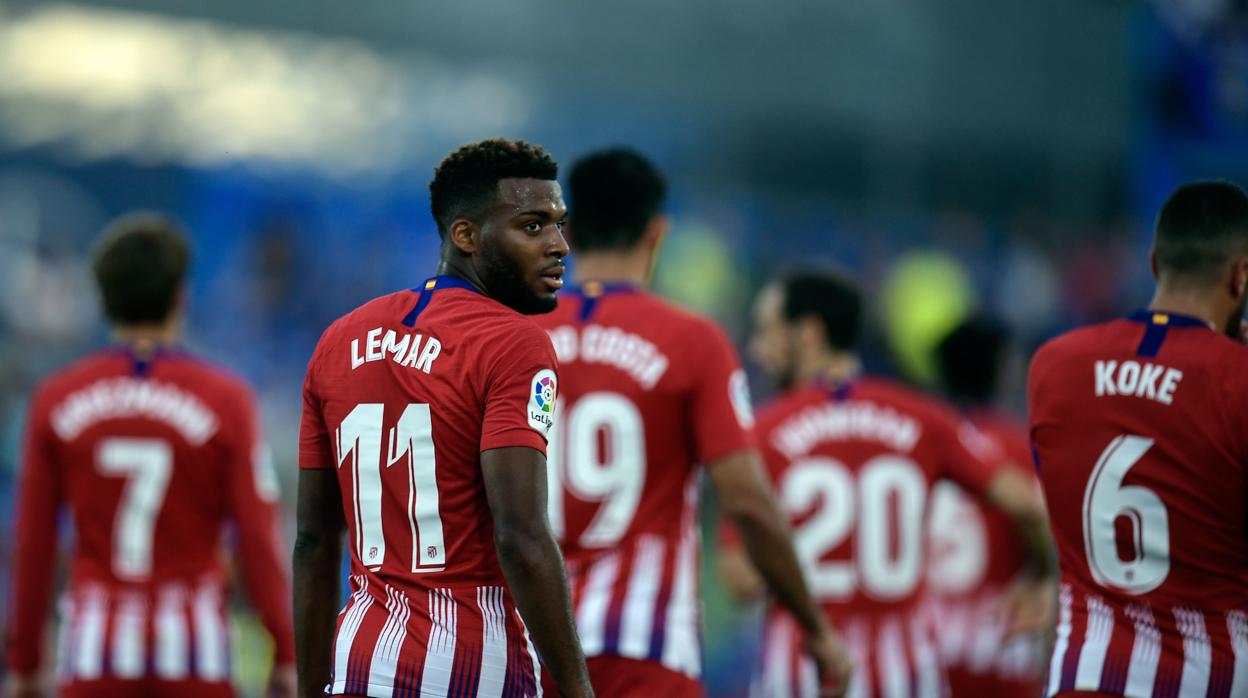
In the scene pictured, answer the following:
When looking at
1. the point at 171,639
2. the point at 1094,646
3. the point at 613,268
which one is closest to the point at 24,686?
the point at 171,639

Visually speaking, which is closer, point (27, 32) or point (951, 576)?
point (951, 576)

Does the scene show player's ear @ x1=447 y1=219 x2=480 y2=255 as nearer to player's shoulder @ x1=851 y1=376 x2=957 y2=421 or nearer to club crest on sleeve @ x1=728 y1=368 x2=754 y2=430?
club crest on sleeve @ x1=728 y1=368 x2=754 y2=430

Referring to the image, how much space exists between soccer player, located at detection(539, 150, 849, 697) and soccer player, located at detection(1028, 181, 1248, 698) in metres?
0.98

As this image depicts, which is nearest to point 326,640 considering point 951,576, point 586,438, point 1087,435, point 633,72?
point 586,438

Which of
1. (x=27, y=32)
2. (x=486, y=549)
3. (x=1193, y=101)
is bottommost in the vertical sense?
(x=486, y=549)

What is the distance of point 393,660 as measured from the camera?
381cm

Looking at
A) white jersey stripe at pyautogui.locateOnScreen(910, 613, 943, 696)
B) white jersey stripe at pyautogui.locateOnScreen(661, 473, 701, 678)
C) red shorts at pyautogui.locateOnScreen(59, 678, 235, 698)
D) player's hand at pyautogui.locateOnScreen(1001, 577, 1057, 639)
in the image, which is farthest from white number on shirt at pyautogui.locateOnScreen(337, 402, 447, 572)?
player's hand at pyautogui.locateOnScreen(1001, 577, 1057, 639)

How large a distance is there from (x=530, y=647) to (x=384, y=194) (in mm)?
16081

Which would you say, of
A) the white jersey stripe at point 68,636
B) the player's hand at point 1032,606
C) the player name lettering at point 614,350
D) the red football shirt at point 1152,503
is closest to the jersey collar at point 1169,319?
the red football shirt at point 1152,503

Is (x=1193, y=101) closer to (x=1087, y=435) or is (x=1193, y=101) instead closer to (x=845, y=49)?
(x=1087, y=435)

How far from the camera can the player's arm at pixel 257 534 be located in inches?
232

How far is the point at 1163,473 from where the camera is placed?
4496mm

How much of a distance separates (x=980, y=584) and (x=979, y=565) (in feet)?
0.36

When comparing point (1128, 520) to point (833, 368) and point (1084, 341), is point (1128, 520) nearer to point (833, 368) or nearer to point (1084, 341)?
point (1084, 341)
